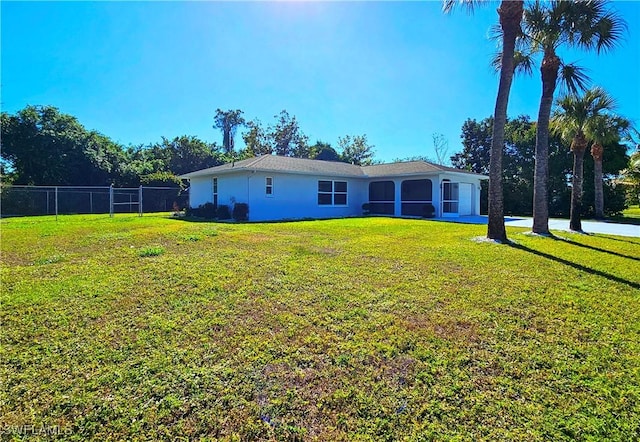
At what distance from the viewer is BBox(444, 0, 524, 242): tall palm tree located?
31.0ft

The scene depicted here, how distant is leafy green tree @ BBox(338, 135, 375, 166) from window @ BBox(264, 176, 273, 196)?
2950 cm

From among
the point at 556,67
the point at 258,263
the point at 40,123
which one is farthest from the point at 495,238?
the point at 40,123

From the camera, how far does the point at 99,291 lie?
4.72 meters

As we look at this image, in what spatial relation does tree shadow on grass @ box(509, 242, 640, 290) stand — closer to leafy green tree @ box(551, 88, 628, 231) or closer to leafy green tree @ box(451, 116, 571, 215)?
leafy green tree @ box(551, 88, 628, 231)

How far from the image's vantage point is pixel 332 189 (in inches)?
830

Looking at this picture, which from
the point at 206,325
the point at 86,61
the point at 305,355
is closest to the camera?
the point at 305,355

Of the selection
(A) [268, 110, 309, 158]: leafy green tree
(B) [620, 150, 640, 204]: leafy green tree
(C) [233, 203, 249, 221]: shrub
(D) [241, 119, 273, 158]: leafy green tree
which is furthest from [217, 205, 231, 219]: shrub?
(A) [268, 110, 309, 158]: leafy green tree

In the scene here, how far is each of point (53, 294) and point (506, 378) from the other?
17.5 ft

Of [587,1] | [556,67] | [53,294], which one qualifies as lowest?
[53,294]

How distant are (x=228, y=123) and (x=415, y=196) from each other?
41265 millimetres

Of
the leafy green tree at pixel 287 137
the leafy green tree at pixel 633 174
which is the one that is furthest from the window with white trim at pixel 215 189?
the leafy green tree at pixel 633 174

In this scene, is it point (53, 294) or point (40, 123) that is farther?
point (40, 123)

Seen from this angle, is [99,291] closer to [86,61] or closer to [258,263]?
[258,263]

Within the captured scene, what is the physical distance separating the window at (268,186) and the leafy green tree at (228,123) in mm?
38442
